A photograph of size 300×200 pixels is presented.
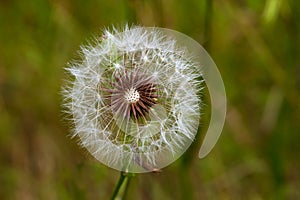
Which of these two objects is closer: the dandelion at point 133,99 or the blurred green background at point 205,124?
the dandelion at point 133,99

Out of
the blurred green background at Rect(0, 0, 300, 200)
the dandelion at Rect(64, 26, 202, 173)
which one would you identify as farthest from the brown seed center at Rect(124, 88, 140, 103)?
the blurred green background at Rect(0, 0, 300, 200)

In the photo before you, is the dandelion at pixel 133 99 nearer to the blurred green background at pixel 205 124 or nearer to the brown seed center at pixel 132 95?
the brown seed center at pixel 132 95

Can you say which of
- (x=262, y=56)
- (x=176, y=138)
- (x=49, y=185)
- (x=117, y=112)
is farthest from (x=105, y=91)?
(x=49, y=185)

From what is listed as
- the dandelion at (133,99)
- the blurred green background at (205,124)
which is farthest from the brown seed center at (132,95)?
the blurred green background at (205,124)

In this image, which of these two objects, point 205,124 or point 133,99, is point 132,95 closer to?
point 133,99

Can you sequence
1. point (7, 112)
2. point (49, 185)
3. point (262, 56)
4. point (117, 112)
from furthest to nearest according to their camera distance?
point (7, 112), point (49, 185), point (262, 56), point (117, 112)

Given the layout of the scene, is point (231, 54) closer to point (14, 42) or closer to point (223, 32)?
point (223, 32)
